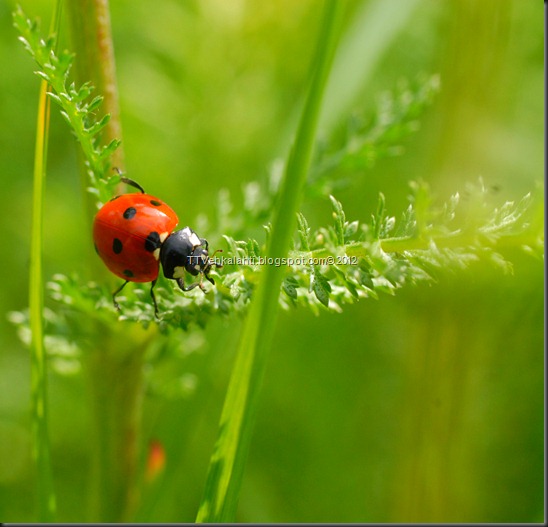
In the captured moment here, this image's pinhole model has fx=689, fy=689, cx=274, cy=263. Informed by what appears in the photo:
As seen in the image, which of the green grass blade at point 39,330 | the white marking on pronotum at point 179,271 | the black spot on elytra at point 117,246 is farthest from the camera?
the white marking on pronotum at point 179,271

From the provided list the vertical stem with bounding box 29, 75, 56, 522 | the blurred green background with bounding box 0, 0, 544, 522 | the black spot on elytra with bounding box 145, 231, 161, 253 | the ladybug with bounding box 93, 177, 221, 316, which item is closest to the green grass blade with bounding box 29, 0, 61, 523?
the vertical stem with bounding box 29, 75, 56, 522

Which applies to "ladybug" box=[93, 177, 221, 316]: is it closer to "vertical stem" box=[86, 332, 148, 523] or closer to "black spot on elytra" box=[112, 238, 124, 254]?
"black spot on elytra" box=[112, 238, 124, 254]

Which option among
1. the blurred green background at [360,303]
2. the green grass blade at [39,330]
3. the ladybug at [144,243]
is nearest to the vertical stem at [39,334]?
the green grass blade at [39,330]

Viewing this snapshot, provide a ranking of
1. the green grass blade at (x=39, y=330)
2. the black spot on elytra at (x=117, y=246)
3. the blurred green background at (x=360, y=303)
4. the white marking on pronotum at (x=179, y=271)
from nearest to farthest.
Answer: the green grass blade at (x=39, y=330), the black spot on elytra at (x=117, y=246), the white marking on pronotum at (x=179, y=271), the blurred green background at (x=360, y=303)

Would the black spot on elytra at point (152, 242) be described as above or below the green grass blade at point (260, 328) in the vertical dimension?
above

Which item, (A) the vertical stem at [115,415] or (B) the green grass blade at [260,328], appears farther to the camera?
(A) the vertical stem at [115,415]

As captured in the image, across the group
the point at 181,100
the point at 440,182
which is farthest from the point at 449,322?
the point at 181,100

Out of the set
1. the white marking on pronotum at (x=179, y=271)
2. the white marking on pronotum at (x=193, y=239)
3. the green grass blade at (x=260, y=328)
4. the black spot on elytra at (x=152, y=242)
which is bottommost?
the green grass blade at (x=260, y=328)

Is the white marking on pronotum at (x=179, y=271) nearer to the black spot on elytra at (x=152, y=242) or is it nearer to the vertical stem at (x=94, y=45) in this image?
the black spot on elytra at (x=152, y=242)
